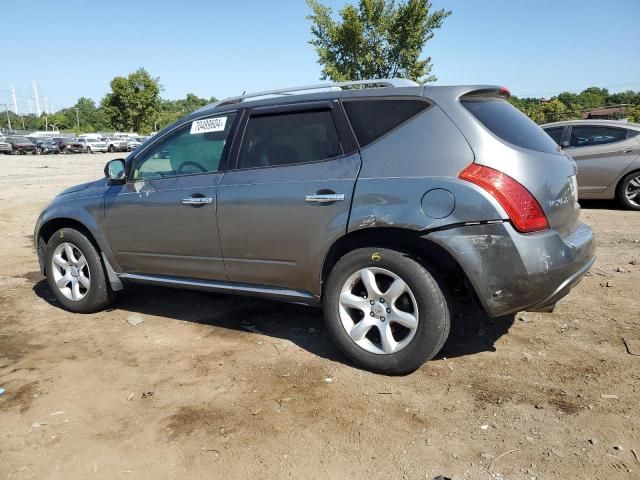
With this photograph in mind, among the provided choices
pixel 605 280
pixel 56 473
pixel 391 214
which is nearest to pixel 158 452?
pixel 56 473

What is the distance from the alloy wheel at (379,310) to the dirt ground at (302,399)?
0.79ft

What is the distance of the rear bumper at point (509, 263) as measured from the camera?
2.87 meters

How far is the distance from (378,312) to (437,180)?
0.89m

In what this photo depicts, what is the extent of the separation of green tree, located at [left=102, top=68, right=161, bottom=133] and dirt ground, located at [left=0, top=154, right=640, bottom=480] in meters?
58.4

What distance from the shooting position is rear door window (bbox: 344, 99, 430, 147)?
3.23 meters

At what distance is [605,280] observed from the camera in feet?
16.1

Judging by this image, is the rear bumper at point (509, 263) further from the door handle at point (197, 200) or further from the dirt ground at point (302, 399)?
the door handle at point (197, 200)

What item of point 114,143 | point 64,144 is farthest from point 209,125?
point 64,144

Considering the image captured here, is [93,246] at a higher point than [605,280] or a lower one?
higher

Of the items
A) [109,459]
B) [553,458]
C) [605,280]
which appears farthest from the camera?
[605,280]

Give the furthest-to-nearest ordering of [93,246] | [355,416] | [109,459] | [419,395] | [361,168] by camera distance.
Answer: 1. [93,246]
2. [361,168]
3. [419,395]
4. [355,416]
5. [109,459]

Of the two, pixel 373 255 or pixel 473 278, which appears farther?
pixel 373 255

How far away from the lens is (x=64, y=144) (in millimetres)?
49625

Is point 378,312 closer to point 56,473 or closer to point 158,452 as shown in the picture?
point 158,452
